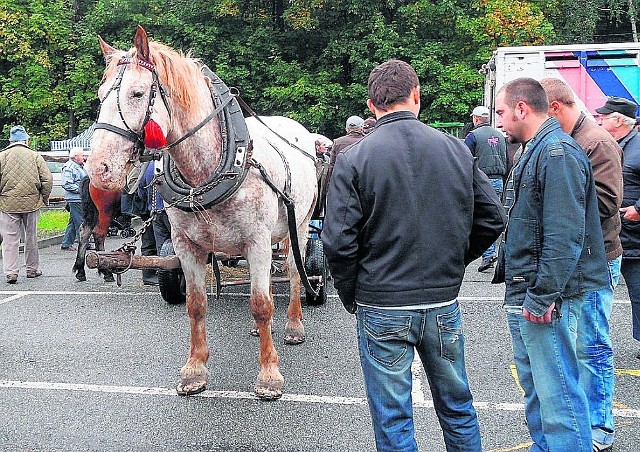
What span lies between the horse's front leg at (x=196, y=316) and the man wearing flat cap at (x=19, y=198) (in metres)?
5.31

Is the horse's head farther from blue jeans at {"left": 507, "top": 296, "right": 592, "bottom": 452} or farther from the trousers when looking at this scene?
the trousers

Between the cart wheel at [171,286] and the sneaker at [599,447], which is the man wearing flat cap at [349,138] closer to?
the cart wheel at [171,286]

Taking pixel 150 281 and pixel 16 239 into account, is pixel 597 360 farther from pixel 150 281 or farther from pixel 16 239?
pixel 16 239

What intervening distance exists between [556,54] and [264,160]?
26.9 feet

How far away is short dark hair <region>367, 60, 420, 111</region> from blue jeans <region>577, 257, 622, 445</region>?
142 cm

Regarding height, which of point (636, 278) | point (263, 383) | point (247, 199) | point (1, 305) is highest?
point (247, 199)

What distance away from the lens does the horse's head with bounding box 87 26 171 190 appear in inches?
150

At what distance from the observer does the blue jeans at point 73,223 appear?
11625 mm

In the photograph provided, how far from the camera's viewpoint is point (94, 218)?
8.93 m

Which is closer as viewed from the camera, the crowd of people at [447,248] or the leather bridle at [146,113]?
the crowd of people at [447,248]

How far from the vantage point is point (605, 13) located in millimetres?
26188

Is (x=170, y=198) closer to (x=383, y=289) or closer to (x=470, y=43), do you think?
(x=383, y=289)

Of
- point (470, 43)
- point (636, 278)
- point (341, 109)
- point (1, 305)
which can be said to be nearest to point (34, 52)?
point (341, 109)

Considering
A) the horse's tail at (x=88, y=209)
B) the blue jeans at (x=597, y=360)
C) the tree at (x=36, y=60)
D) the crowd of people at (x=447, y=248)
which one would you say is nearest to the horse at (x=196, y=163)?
the crowd of people at (x=447, y=248)
